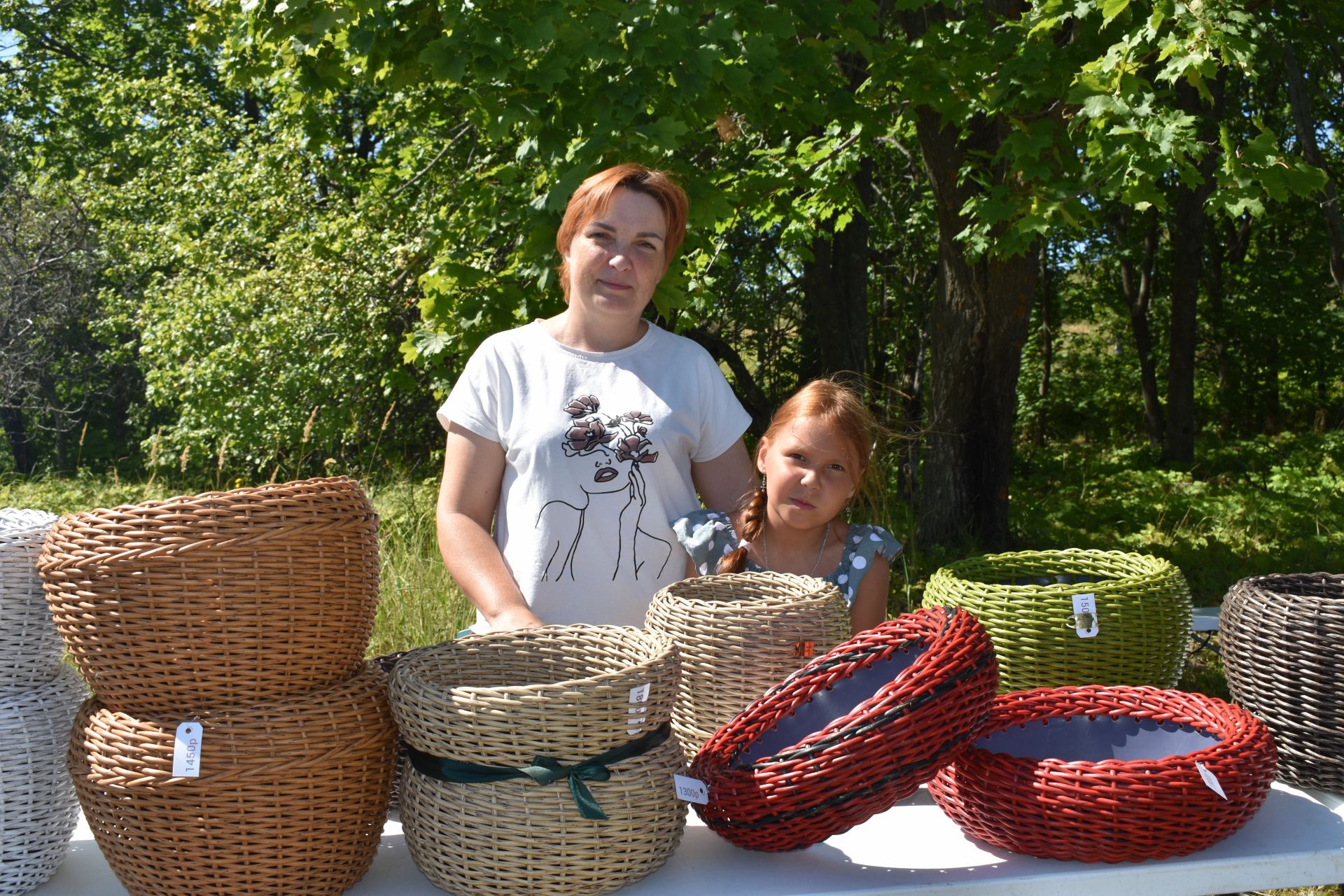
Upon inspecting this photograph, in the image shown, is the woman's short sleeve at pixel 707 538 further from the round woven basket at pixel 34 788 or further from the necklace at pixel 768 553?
the round woven basket at pixel 34 788

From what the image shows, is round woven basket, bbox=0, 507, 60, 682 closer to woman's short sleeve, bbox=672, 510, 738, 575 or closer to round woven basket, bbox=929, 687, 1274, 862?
woman's short sleeve, bbox=672, 510, 738, 575

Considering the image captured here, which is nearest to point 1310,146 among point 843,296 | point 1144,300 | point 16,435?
point 843,296

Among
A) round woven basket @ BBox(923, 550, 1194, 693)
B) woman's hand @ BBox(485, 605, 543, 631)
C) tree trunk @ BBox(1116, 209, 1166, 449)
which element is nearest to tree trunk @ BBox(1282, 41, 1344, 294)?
round woven basket @ BBox(923, 550, 1194, 693)

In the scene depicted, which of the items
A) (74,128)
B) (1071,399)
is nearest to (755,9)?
(1071,399)

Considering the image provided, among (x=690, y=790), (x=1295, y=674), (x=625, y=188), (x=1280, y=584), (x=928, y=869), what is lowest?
(x=928, y=869)

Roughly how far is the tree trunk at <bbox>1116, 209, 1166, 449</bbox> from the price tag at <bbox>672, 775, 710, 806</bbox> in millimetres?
11472

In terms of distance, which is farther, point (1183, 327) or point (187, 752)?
point (1183, 327)

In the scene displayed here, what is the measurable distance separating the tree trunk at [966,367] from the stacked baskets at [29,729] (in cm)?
453

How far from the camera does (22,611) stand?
147 centimetres

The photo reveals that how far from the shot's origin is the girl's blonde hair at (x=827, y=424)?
6.73 feet

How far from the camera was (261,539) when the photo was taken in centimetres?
131

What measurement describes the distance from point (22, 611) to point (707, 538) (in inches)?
45.0

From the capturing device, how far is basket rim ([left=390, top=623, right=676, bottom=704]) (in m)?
1.30

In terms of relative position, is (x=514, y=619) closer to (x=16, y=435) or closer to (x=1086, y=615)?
(x=1086, y=615)
